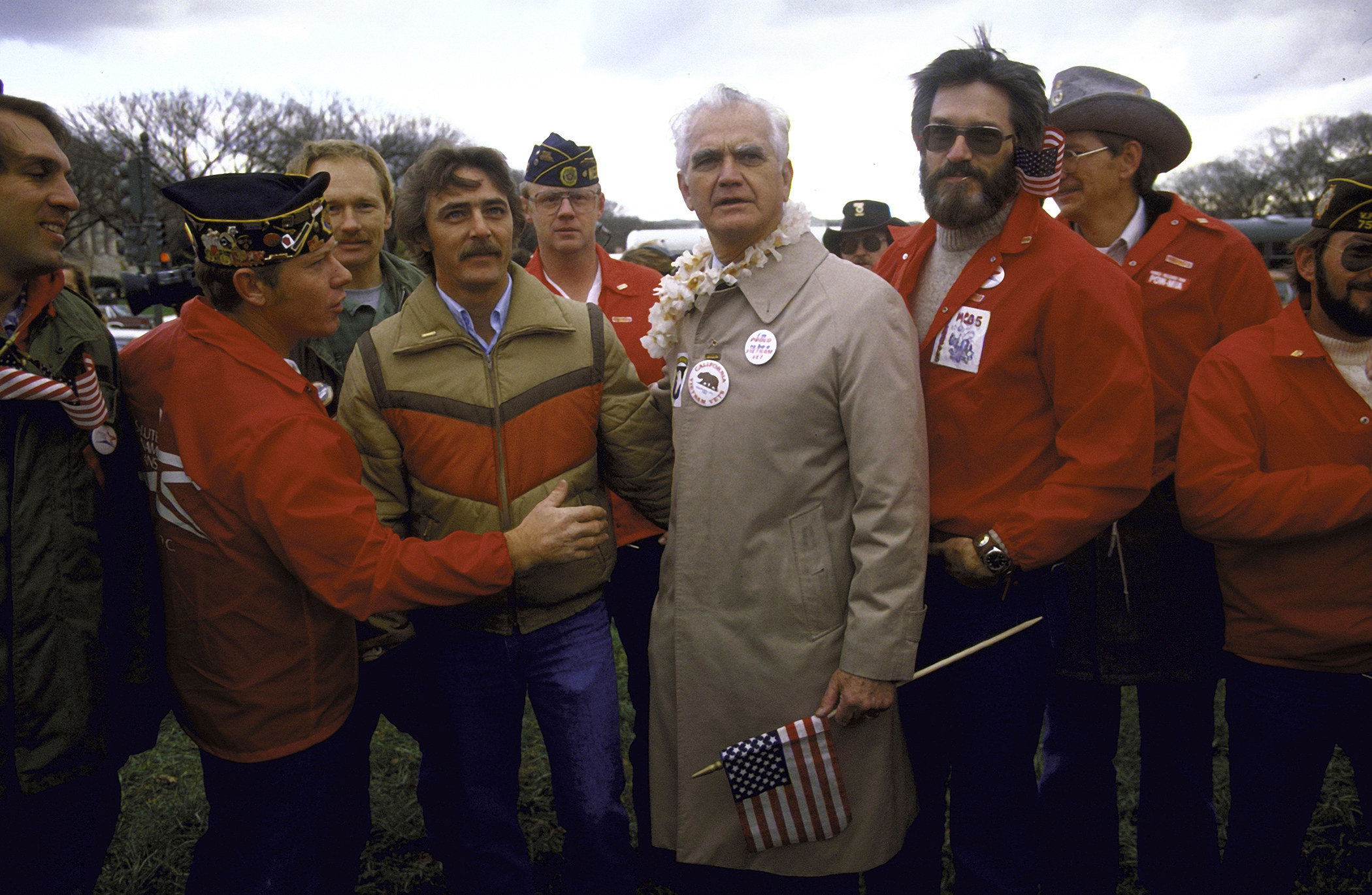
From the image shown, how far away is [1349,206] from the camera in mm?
2531

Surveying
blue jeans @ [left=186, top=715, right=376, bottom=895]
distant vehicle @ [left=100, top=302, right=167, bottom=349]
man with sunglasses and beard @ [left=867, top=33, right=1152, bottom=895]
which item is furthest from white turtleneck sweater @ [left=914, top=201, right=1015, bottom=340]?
distant vehicle @ [left=100, top=302, right=167, bottom=349]

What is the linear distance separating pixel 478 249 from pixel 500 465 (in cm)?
69

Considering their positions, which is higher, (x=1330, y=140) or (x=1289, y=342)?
(x=1330, y=140)

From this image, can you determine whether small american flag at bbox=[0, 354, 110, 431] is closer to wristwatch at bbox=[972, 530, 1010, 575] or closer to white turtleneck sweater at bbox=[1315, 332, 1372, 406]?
wristwatch at bbox=[972, 530, 1010, 575]

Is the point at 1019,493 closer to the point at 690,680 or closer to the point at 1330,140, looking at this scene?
the point at 690,680

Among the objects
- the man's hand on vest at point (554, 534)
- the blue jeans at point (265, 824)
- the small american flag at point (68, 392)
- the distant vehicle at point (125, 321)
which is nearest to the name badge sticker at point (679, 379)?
the man's hand on vest at point (554, 534)

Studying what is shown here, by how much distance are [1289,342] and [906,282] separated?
108 cm

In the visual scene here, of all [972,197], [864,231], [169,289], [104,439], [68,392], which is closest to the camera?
[68,392]

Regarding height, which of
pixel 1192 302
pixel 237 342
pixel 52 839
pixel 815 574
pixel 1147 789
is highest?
pixel 1192 302

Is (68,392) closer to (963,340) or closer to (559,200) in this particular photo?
(963,340)

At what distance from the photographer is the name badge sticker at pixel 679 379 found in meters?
2.60

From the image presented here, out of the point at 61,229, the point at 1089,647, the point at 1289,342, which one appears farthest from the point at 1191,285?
the point at 61,229

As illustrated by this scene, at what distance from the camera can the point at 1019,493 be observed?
99.2 inches

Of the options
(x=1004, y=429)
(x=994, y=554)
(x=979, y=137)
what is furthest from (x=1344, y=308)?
(x=994, y=554)
